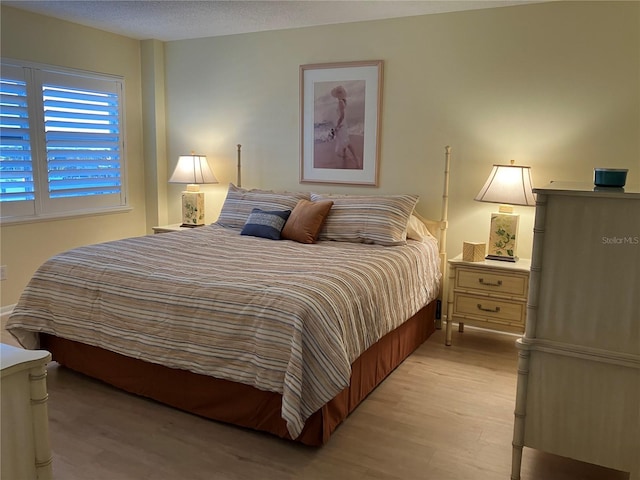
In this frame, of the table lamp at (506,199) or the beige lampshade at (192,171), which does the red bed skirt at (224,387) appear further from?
the beige lampshade at (192,171)

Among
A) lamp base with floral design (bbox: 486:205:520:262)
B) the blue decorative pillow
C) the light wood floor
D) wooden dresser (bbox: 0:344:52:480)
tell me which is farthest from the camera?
A: the blue decorative pillow

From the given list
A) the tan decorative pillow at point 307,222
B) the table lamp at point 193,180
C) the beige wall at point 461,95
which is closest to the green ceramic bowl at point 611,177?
the beige wall at point 461,95

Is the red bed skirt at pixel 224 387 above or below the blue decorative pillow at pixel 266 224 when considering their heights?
below

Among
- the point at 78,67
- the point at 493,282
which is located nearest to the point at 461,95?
the point at 493,282

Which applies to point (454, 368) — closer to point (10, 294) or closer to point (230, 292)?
point (230, 292)

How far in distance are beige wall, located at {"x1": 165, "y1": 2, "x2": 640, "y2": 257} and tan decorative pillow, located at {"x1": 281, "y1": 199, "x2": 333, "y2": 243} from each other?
2.25 feet

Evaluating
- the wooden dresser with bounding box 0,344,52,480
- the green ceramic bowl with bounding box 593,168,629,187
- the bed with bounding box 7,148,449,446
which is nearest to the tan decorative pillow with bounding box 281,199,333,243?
the bed with bounding box 7,148,449,446

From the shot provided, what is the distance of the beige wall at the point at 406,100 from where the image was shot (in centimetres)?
352

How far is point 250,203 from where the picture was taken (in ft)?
14.1

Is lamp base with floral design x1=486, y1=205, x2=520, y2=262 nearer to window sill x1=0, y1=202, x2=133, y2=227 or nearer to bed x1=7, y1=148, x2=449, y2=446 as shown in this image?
bed x1=7, y1=148, x2=449, y2=446

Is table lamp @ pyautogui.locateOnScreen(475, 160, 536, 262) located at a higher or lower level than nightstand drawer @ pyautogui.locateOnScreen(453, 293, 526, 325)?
higher

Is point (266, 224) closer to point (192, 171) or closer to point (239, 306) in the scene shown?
point (192, 171)

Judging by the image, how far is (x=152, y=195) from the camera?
5.30 meters

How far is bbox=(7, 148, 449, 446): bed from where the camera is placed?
7.67ft
